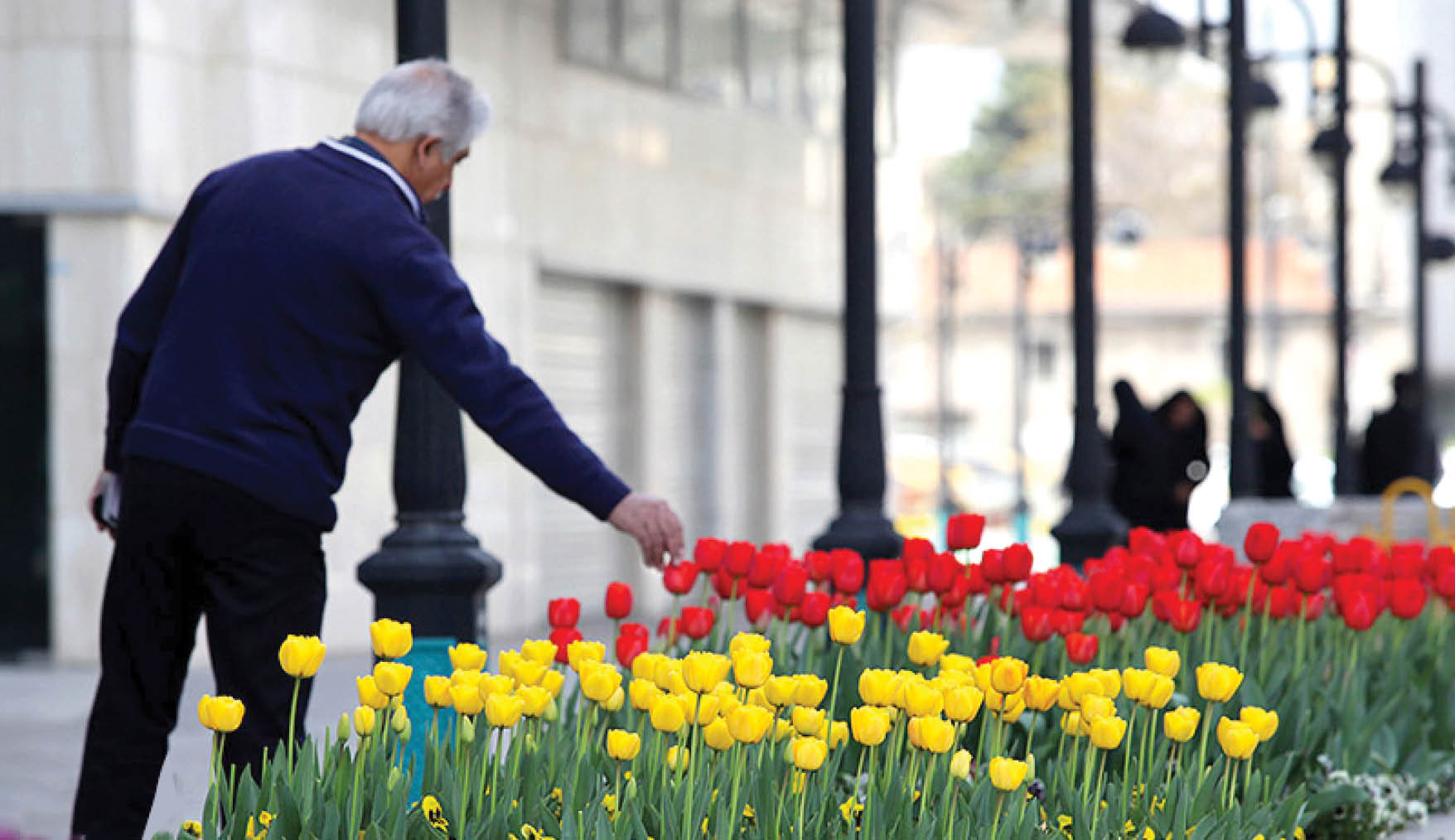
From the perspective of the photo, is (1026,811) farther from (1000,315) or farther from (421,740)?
(1000,315)

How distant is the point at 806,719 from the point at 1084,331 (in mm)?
7974

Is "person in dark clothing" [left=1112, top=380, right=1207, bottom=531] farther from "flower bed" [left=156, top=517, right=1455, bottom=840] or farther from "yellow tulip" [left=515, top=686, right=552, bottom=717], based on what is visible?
"yellow tulip" [left=515, top=686, right=552, bottom=717]

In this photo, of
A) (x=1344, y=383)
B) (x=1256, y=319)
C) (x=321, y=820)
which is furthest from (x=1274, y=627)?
(x=1256, y=319)

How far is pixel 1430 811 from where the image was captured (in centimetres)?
612

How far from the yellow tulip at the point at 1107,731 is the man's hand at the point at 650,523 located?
1010mm

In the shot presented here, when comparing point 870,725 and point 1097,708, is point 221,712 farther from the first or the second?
point 1097,708

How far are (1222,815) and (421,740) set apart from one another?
1862 millimetres

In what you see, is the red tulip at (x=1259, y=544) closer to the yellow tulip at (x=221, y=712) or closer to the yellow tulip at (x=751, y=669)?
the yellow tulip at (x=751, y=669)

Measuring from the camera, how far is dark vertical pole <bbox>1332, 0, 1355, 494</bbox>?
64.1 feet

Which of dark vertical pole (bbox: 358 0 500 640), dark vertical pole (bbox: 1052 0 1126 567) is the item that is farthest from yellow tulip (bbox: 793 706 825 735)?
dark vertical pole (bbox: 1052 0 1126 567)

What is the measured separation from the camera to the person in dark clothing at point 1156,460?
52.7 ft

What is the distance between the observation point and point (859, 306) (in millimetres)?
8125

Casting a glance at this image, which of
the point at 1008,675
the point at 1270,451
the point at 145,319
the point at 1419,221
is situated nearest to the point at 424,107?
the point at 145,319

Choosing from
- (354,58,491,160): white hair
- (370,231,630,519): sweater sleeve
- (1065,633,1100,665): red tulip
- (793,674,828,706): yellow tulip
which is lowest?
(1065,633,1100,665): red tulip
